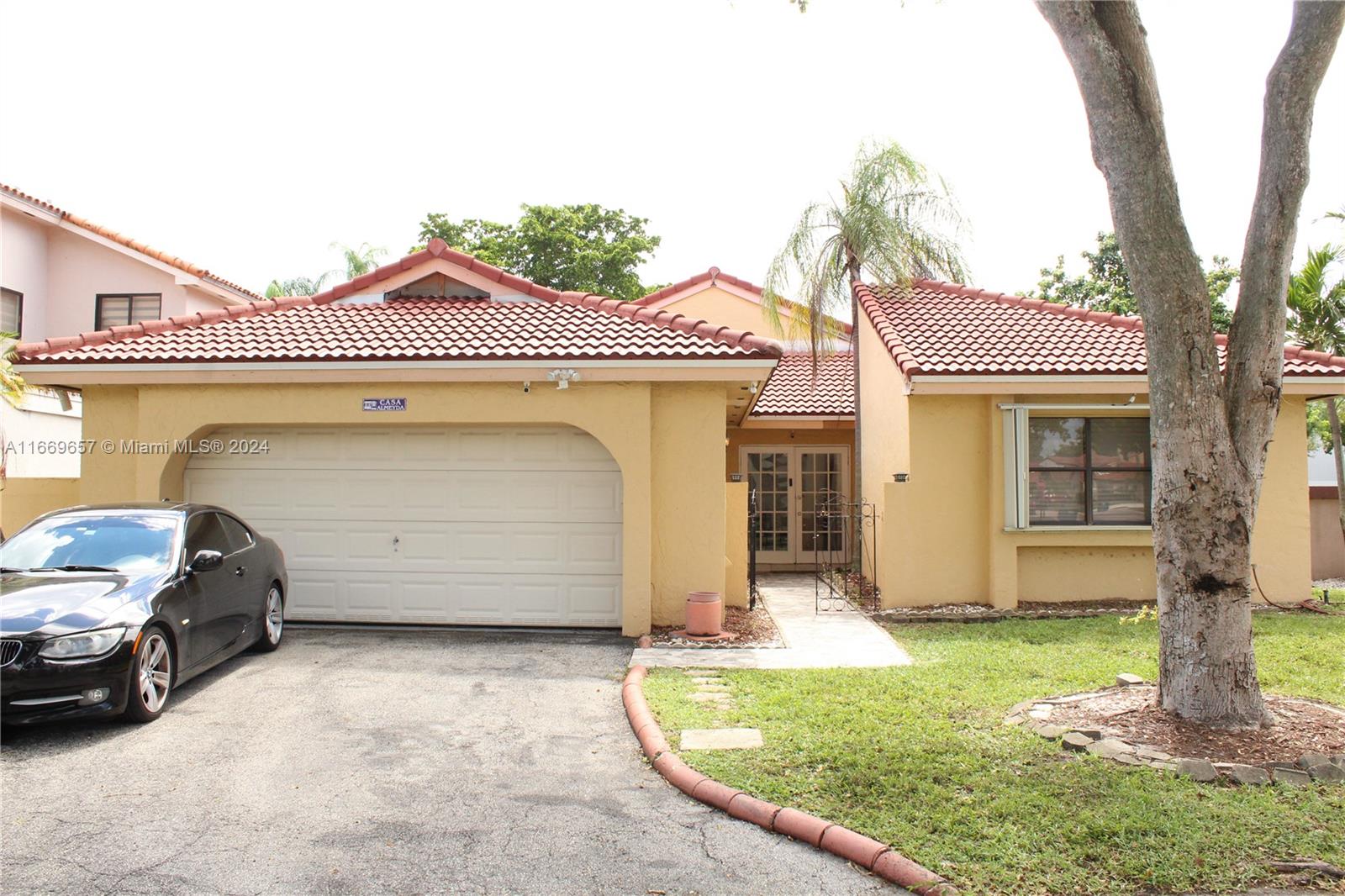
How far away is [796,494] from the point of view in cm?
1688

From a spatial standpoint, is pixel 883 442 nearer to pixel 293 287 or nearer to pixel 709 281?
pixel 709 281

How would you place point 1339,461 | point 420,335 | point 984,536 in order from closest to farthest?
point 420,335
point 984,536
point 1339,461

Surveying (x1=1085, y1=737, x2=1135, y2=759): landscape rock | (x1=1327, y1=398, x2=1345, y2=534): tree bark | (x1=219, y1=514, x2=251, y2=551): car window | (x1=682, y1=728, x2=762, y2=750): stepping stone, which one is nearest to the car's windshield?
(x1=219, y1=514, x2=251, y2=551): car window

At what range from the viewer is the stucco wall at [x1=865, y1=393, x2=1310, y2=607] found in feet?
37.3

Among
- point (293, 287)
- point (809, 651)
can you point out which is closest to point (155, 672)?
point (809, 651)

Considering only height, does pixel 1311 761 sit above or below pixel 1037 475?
below

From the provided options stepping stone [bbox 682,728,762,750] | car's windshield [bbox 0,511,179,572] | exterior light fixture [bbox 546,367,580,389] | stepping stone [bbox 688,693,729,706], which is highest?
exterior light fixture [bbox 546,367,580,389]

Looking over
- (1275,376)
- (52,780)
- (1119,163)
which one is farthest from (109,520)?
(1275,376)

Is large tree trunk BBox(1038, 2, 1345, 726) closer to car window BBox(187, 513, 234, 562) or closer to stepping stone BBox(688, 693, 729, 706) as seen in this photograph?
stepping stone BBox(688, 693, 729, 706)

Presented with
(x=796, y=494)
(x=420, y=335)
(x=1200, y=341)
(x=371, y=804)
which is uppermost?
(x=420, y=335)

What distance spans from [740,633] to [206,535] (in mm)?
5337

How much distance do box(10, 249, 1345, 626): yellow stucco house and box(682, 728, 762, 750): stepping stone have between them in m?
3.63

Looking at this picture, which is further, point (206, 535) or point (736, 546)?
point (736, 546)

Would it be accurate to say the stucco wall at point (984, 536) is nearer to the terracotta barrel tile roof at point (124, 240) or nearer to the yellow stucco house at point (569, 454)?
the yellow stucco house at point (569, 454)
